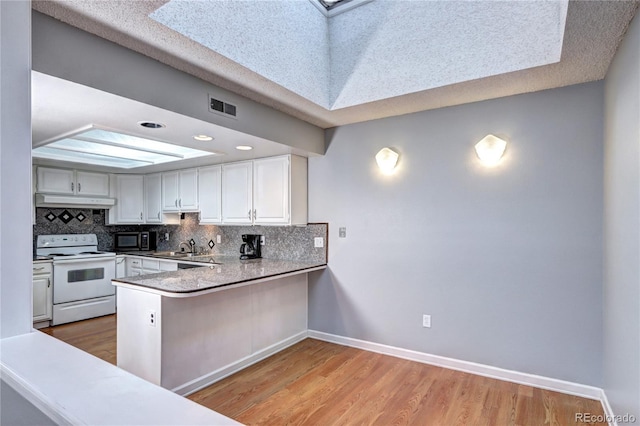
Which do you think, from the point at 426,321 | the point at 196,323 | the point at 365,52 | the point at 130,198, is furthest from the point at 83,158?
the point at 426,321

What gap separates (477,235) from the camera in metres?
3.05

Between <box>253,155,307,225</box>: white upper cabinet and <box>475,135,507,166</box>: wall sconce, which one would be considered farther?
<box>253,155,307,225</box>: white upper cabinet

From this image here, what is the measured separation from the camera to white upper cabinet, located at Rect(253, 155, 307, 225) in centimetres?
388

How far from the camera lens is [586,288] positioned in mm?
2619

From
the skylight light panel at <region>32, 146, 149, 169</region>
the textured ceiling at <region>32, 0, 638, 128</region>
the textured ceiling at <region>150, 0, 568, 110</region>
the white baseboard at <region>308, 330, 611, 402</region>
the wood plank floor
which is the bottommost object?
the wood plank floor

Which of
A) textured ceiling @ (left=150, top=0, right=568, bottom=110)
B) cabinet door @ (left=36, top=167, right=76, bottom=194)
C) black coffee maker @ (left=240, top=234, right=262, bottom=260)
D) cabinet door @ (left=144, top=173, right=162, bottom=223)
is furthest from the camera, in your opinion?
cabinet door @ (left=144, top=173, right=162, bottom=223)

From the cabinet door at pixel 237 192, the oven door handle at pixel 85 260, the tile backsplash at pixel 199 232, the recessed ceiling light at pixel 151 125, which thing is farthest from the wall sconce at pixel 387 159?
the oven door handle at pixel 85 260

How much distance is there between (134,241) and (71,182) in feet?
4.32

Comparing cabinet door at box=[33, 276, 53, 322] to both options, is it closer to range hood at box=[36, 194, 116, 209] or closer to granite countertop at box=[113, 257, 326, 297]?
range hood at box=[36, 194, 116, 209]

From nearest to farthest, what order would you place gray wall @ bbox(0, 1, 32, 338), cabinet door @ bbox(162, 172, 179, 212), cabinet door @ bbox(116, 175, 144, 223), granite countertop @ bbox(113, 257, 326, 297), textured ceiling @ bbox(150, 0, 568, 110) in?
gray wall @ bbox(0, 1, 32, 338) < textured ceiling @ bbox(150, 0, 568, 110) < granite countertop @ bbox(113, 257, 326, 297) < cabinet door @ bbox(162, 172, 179, 212) < cabinet door @ bbox(116, 175, 144, 223)

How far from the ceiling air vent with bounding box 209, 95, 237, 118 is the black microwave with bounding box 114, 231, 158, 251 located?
3.91 meters

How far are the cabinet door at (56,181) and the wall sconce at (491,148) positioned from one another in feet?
17.7

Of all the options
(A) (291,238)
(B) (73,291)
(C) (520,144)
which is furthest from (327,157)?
(B) (73,291)

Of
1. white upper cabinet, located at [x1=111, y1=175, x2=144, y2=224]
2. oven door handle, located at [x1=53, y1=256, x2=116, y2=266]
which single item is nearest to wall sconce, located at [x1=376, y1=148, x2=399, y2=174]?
white upper cabinet, located at [x1=111, y1=175, x2=144, y2=224]
